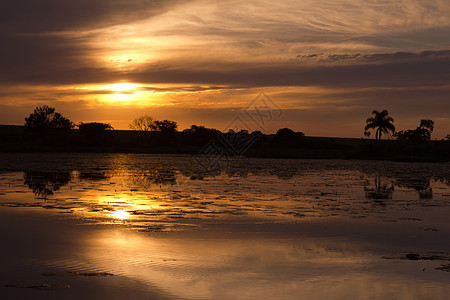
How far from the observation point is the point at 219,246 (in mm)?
12211

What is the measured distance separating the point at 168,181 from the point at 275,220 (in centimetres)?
1452

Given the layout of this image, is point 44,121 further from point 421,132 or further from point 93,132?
point 421,132

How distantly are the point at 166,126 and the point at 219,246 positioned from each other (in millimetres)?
96481

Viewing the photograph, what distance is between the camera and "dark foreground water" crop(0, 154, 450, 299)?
29.3 ft

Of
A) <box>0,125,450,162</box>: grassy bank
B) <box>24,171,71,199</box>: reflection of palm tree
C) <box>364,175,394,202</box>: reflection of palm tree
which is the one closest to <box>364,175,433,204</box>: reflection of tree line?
<box>364,175,394,202</box>: reflection of palm tree

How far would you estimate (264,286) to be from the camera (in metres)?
9.09

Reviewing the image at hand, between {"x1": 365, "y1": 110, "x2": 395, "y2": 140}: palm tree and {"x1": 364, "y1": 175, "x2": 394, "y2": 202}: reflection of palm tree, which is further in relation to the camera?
{"x1": 365, "y1": 110, "x2": 395, "y2": 140}: palm tree

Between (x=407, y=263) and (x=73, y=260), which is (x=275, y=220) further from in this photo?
(x=73, y=260)

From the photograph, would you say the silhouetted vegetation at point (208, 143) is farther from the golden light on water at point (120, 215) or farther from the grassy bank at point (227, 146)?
the golden light on water at point (120, 215)

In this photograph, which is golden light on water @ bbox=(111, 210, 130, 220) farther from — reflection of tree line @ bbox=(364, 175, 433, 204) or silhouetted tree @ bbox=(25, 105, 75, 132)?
silhouetted tree @ bbox=(25, 105, 75, 132)

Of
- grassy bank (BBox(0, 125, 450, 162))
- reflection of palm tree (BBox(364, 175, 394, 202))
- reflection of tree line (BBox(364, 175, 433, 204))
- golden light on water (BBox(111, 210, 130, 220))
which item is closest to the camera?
golden light on water (BBox(111, 210, 130, 220))

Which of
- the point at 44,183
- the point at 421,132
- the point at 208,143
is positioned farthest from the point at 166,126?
the point at 44,183

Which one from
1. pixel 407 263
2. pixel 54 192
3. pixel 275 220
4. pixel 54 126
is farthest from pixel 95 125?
pixel 407 263

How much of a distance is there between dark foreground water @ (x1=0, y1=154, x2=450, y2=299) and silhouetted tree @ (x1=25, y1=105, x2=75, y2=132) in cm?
7630
